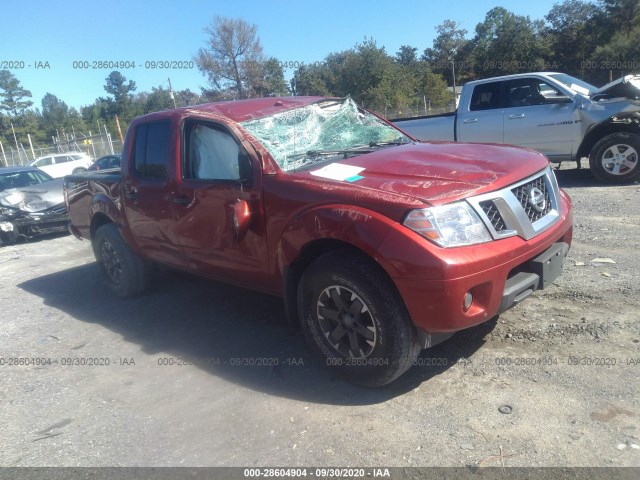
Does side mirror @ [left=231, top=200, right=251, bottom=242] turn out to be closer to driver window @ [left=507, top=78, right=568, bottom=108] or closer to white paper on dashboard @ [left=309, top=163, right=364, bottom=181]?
white paper on dashboard @ [left=309, top=163, right=364, bottom=181]

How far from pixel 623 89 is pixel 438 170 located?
649 cm

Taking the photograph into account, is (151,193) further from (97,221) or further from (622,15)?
(622,15)

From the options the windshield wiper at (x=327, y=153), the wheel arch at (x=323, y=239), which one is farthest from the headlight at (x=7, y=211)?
the wheel arch at (x=323, y=239)

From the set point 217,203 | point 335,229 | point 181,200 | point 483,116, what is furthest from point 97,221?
point 483,116

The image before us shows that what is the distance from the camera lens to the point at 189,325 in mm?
4711

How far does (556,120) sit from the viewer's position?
839 cm

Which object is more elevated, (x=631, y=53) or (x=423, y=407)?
(x=631, y=53)

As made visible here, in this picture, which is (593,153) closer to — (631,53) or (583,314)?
(583,314)

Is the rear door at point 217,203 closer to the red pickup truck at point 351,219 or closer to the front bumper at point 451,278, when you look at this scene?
the red pickup truck at point 351,219

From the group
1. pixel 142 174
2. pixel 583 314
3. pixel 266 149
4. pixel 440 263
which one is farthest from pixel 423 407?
pixel 142 174

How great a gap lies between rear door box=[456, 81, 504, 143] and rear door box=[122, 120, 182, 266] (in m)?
6.14

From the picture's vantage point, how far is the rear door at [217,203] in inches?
145

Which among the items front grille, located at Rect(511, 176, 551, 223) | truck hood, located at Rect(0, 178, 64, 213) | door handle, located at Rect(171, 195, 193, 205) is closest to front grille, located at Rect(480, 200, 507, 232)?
front grille, located at Rect(511, 176, 551, 223)

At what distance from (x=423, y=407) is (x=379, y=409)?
0.86ft
